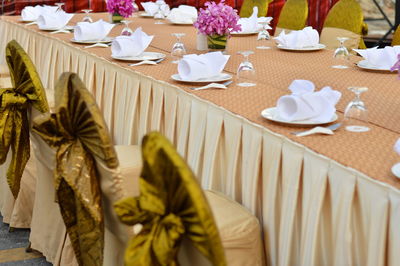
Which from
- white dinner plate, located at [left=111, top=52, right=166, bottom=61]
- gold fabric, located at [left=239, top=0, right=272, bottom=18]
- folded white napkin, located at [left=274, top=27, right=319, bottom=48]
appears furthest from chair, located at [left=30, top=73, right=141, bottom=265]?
gold fabric, located at [left=239, top=0, right=272, bottom=18]

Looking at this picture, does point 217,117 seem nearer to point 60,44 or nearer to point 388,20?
point 60,44

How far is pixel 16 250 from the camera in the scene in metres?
2.83

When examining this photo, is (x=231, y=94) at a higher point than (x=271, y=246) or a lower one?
higher

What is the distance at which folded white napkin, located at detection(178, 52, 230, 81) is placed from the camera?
7.97 ft

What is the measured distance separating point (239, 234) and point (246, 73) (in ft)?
3.03

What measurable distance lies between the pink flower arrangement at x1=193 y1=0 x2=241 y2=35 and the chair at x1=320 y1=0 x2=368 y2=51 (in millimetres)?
1394

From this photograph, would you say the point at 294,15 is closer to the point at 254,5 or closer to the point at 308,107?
the point at 254,5

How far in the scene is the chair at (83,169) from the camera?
162 cm

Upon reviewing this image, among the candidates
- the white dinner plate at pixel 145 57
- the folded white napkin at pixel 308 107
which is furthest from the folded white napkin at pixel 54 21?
the folded white napkin at pixel 308 107

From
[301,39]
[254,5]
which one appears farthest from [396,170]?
[254,5]

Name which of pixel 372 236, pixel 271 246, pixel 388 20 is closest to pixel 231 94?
pixel 271 246

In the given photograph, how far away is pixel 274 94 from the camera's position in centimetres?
225

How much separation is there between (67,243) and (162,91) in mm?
694

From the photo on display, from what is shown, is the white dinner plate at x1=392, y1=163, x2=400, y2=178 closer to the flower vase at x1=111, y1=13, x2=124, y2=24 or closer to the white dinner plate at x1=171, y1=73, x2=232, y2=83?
the white dinner plate at x1=171, y1=73, x2=232, y2=83
